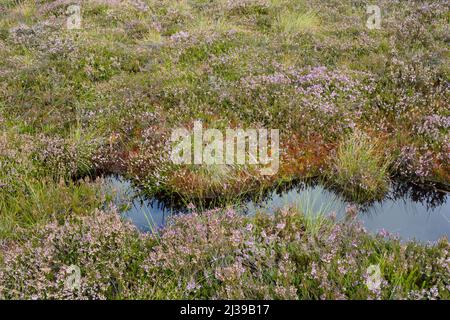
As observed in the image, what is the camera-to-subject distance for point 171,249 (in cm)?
459

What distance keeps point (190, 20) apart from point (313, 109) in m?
6.06

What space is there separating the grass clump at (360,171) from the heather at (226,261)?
100cm

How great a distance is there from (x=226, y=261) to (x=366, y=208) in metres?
2.39

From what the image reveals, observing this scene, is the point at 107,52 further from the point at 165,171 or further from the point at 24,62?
the point at 165,171

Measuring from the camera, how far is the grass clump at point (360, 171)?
6.06 meters

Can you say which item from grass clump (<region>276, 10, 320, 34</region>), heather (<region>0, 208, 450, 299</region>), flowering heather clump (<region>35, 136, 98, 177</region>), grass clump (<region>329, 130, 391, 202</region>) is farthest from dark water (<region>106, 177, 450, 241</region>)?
grass clump (<region>276, 10, 320, 34</region>)

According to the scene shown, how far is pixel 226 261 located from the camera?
14.9 feet

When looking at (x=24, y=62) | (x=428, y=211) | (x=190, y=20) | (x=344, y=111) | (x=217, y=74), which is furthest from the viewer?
(x=190, y=20)

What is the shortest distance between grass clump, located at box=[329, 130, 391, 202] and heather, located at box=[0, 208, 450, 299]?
1.00m

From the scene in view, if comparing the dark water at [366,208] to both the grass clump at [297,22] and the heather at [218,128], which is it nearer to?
the heather at [218,128]

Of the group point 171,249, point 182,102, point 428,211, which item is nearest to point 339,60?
point 182,102

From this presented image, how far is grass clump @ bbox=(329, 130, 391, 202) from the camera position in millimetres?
Answer: 6062

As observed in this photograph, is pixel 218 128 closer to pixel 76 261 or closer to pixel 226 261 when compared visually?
pixel 226 261

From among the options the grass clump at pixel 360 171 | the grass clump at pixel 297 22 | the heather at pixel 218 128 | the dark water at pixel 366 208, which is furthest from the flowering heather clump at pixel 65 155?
the grass clump at pixel 297 22
